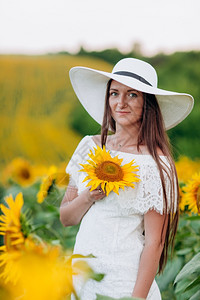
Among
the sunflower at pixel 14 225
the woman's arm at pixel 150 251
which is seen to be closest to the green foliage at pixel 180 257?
the woman's arm at pixel 150 251

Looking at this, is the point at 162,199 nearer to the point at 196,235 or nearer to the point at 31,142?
the point at 196,235

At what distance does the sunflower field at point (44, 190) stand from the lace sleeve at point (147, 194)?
10.0 inches

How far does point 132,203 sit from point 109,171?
0.52 feet

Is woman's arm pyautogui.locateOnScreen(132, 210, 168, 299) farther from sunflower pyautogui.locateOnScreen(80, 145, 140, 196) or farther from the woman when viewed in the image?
sunflower pyautogui.locateOnScreen(80, 145, 140, 196)

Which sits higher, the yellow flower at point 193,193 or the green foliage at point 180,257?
the yellow flower at point 193,193

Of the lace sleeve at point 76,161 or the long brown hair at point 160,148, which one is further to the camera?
the lace sleeve at point 76,161

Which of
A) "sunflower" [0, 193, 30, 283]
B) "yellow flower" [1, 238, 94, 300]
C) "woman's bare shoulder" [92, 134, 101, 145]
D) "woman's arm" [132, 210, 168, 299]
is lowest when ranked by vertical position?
"woman's arm" [132, 210, 168, 299]

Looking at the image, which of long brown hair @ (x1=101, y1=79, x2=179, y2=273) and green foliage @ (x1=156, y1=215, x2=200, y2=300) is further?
green foliage @ (x1=156, y1=215, x2=200, y2=300)

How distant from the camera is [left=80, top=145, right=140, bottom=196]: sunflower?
126cm

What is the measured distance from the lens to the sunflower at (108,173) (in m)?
1.26

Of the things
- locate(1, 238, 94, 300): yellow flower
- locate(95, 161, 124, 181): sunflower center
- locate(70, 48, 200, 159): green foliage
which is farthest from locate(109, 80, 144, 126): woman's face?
locate(70, 48, 200, 159): green foliage

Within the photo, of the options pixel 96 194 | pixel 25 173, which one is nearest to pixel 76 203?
pixel 96 194

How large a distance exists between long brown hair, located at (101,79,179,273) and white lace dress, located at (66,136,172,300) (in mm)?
32

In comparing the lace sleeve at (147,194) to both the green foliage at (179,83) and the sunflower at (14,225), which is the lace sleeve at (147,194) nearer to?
the sunflower at (14,225)
